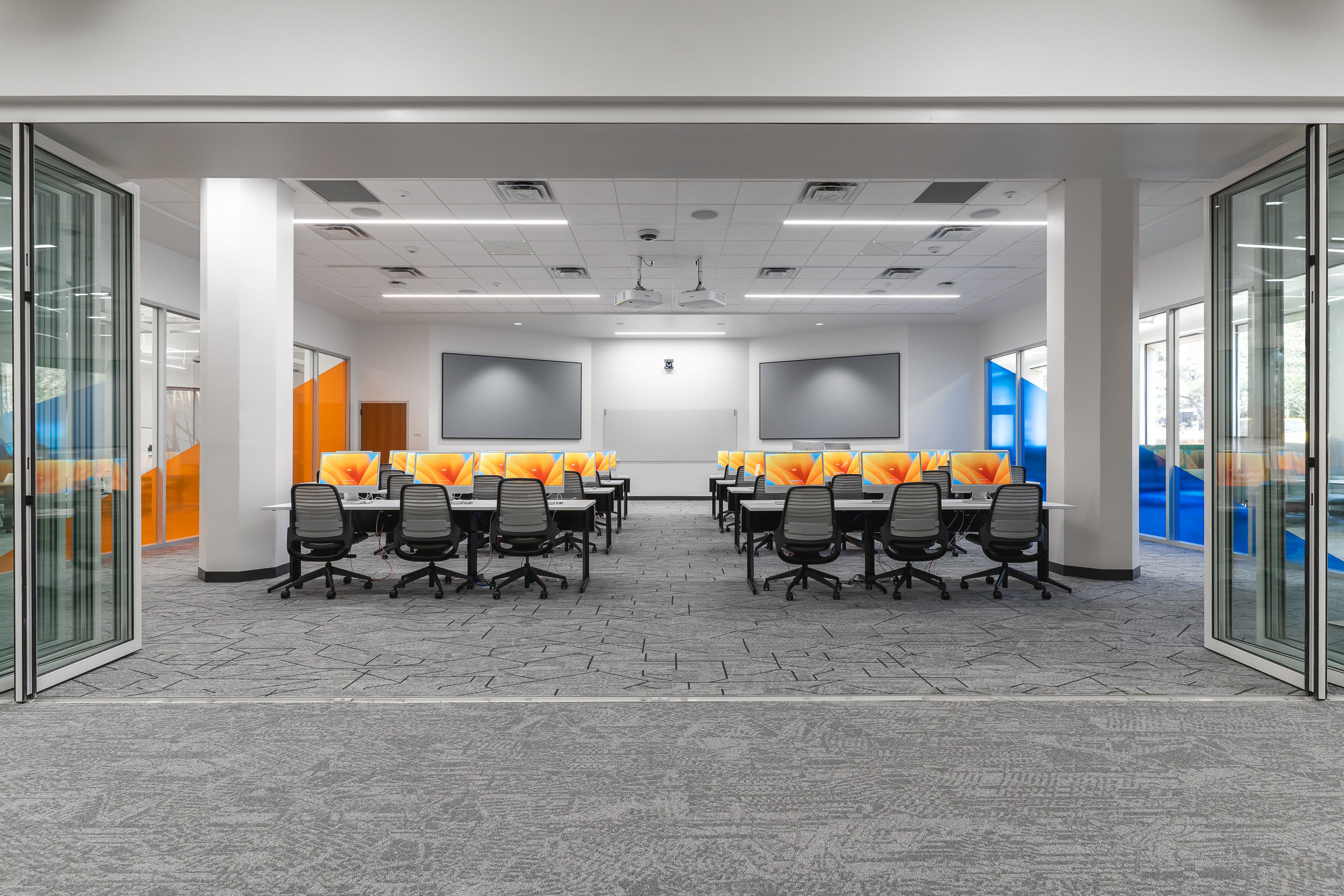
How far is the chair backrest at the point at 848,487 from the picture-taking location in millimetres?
7273

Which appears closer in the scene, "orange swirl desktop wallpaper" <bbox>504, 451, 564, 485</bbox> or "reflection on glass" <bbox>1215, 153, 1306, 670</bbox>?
"reflection on glass" <bbox>1215, 153, 1306, 670</bbox>

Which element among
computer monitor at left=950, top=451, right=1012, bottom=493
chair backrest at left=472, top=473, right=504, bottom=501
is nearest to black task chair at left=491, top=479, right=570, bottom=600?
chair backrest at left=472, top=473, right=504, bottom=501

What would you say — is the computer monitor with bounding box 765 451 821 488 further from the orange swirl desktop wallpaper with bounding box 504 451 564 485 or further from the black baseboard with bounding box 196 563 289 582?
the black baseboard with bounding box 196 563 289 582

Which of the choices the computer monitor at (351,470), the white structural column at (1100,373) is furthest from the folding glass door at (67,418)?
the white structural column at (1100,373)

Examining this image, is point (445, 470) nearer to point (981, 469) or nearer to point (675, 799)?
point (981, 469)

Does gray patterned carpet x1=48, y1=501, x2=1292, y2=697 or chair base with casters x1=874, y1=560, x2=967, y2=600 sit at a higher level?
chair base with casters x1=874, y1=560, x2=967, y2=600

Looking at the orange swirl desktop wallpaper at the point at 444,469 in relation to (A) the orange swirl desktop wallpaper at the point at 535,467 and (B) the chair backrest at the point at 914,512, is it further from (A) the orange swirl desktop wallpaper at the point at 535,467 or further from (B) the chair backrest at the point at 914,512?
(B) the chair backrest at the point at 914,512

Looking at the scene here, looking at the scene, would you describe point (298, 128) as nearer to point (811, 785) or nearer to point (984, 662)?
point (811, 785)

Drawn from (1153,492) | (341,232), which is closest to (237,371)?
(341,232)

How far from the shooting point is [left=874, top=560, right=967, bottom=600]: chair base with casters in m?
6.05

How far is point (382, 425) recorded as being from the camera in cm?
1473

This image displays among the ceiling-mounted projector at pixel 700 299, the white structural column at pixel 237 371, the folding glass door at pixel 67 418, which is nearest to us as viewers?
the folding glass door at pixel 67 418

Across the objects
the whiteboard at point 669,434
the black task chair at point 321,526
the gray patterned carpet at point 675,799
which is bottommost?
the gray patterned carpet at point 675,799

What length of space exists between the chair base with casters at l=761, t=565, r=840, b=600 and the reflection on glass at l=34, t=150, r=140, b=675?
14.4 ft
